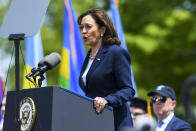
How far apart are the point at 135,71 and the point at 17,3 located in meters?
11.5

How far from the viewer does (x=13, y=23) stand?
Answer: 4.15 meters

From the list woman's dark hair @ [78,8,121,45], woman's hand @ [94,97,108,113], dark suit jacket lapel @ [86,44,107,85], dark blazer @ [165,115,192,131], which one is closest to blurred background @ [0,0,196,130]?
dark blazer @ [165,115,192,131]

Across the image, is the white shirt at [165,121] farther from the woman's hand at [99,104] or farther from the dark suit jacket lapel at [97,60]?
the woman's hand at [99,104]

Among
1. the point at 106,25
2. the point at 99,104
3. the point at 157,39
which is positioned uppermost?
the point at 157,39

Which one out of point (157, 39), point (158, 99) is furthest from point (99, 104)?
point (157, 39)

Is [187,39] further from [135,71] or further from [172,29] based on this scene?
[135,71]

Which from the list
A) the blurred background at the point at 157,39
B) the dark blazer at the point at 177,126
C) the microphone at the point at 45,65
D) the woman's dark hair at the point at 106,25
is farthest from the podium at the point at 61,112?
the blurred background at the point at 157,39

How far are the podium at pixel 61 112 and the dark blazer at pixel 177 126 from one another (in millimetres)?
1845

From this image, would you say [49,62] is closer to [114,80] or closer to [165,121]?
[114,80]

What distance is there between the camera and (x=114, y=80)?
4234 millimetres

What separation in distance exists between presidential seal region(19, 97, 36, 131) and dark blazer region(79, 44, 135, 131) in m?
0.71

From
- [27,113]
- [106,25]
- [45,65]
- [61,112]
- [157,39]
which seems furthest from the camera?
[157,39]

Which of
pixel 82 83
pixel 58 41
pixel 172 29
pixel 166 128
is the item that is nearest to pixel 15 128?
pixel 82 83

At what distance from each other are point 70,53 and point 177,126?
10.7 ft
